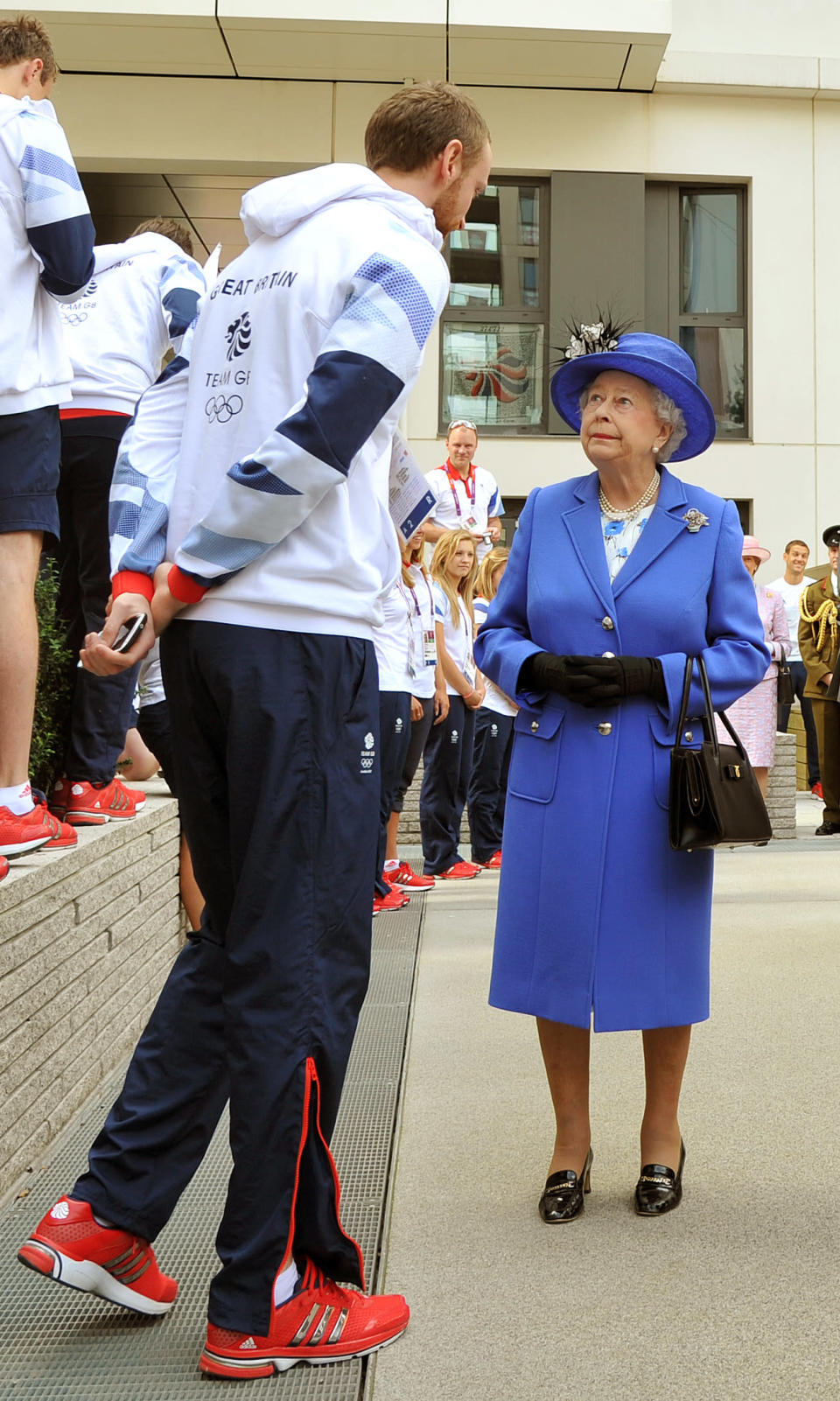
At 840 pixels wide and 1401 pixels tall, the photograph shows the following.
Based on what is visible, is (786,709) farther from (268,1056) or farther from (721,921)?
(268,1056)

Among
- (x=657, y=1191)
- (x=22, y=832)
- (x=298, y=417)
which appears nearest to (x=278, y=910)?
(x=298, y=417)

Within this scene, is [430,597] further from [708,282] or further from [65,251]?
[708,282]

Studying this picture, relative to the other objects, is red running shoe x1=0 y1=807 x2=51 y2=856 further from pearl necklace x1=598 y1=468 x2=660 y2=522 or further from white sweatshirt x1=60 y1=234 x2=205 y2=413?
pearl necklace x1=598 y1=468 x2=660 y2=522

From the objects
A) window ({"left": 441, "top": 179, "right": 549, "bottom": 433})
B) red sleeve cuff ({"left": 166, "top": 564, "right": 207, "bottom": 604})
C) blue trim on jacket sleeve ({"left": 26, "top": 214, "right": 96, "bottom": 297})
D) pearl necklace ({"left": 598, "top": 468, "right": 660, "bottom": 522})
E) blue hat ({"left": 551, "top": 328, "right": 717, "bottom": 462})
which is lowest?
red sleeve cuff ({"left": 166, "top": 564, "right": 207, "bottom": 604})

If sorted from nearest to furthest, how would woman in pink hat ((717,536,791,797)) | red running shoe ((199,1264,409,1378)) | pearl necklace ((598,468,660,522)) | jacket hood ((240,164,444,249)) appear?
red running shoe ((199,1264,409,1378)) → jacket hood ((240,164,444,249)) → pearl necklace ((598,468,660,522)) → woman in pink hat ((717,536,791,797))

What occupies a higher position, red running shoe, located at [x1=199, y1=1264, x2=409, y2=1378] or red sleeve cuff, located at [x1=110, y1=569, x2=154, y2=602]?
red sleeve cuff, located at [x1=110, y1=569, x2=154, y2=602]

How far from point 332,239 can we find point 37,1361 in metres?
2.06

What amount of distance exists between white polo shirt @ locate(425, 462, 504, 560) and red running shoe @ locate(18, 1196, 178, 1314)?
863 cm

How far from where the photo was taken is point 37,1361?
8.25 ft

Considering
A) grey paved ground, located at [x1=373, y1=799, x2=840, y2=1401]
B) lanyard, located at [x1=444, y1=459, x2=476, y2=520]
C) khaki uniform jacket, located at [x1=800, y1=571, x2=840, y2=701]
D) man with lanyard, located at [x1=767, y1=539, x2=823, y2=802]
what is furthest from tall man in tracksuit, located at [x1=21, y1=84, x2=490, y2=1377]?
man with lanyard, located at [x1=767, y1=539, x2=823, y2=802]

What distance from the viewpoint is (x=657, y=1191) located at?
3.26 m

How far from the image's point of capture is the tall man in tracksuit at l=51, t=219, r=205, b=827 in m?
4.59

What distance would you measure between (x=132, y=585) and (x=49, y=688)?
82.8 inches

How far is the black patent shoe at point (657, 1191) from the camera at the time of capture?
10.6 ft
